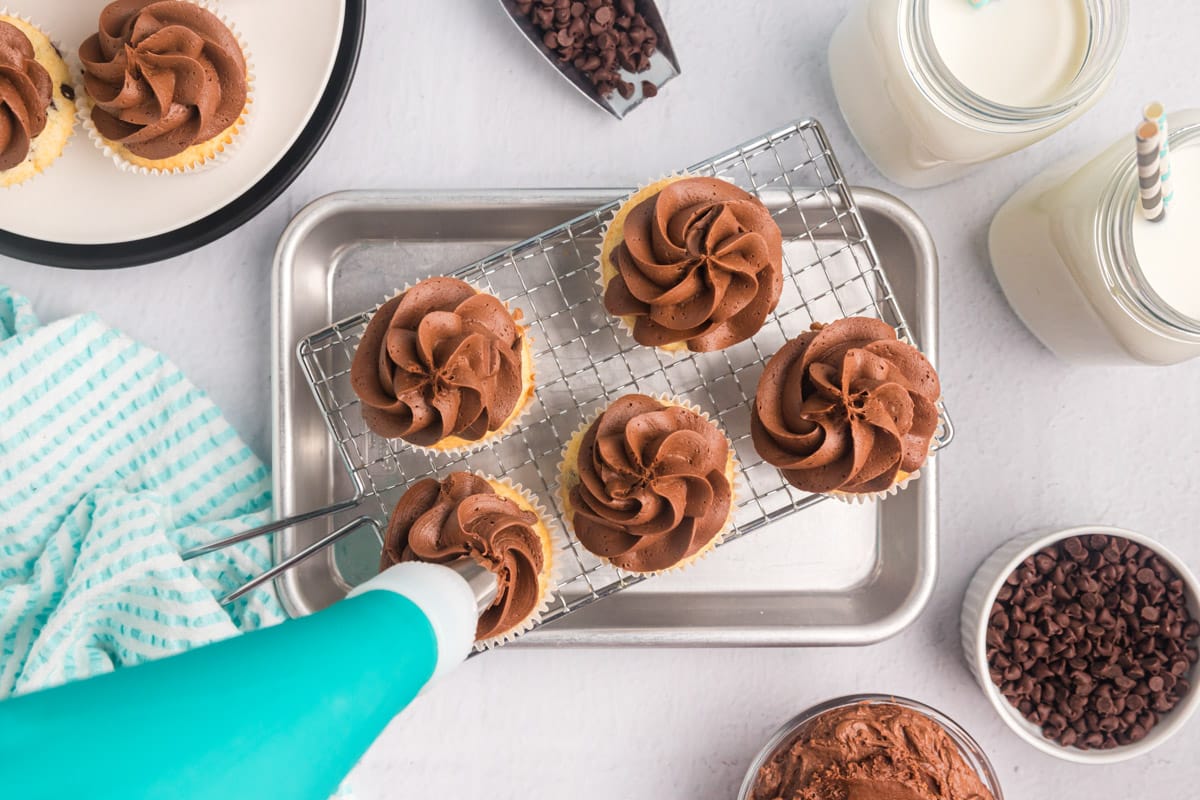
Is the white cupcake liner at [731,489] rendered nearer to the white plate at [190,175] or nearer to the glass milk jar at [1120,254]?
the glass milk jar at [1120,254]

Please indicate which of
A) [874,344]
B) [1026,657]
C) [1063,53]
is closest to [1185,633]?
[1026,657]

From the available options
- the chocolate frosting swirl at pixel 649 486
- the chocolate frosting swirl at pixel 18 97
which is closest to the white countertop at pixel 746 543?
the chocolate frosting swirl at pixel 18 97

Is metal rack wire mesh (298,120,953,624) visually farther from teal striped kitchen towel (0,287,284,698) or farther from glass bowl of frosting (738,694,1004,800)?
glass bowl of frosting (738,694,1004,800)

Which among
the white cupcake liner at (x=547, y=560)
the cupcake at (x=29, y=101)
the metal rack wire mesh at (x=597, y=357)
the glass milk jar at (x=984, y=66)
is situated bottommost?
the white cupcake liner at (x=547, y=560)

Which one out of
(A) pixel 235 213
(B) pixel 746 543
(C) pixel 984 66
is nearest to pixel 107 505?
(A) pixel 235 213

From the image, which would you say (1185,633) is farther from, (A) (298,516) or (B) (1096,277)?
(A) (298,516)

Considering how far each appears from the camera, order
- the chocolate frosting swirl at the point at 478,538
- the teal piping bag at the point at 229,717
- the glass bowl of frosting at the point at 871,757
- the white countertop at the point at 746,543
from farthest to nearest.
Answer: the white countertop at the point at 746,543 → the glass bowl of frosting at the point at 871,757 → the chocolate frosting swirl at the point at 478,538 → the teal piping bag at the point at 229,717
